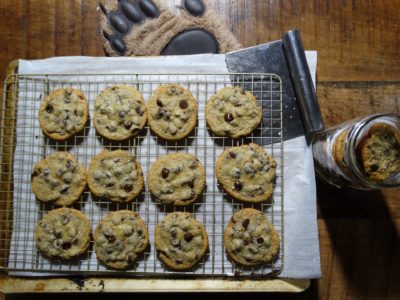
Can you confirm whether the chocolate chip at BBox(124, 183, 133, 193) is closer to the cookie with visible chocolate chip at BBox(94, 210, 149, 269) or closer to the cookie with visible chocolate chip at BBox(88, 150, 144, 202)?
the cookie with visible chocolate chip at BBox(88, 150, 144, 202)

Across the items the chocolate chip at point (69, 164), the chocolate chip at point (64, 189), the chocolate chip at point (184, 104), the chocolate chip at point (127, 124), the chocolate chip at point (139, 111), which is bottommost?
the chocolate chip at point (64, 189)

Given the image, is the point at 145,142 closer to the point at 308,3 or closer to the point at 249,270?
the point at 249,270

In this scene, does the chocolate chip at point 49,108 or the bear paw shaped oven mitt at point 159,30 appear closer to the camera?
the chocolate chip at point 49,108

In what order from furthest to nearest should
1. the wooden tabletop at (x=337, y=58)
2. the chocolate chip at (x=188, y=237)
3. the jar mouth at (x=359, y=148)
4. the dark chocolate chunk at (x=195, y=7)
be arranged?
1. the dark chocolate chunk at (x=195, y=7)
2. the wooden tabletop at (x=337, y=58)
3. the chocolate chip at (x=188, y=237)
4. the jar mouth at (x=359, y=148)

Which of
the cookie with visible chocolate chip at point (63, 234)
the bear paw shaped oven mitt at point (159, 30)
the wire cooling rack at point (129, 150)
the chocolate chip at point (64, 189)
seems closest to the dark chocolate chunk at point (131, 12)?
the bear paw shaped oven mitt at point (159, 30)

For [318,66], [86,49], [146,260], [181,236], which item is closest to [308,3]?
[318,66]

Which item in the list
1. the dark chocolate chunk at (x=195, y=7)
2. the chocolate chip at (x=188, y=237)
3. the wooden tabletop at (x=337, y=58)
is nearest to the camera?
the chocolate chip at (x=188, y=237)

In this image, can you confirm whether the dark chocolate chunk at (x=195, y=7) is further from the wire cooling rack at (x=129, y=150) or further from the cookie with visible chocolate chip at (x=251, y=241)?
the cookie with visible chocolate chip at (x=251, y=241)
